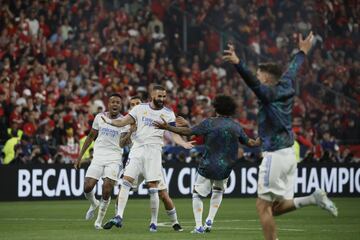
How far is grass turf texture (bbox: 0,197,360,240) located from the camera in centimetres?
1527

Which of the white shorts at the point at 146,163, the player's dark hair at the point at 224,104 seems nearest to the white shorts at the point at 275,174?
the player's dark hair at the point at 224,104

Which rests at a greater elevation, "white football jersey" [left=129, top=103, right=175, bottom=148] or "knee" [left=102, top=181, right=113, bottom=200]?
"white football jersey" [left=129, top=103, right=175, bottom=148]

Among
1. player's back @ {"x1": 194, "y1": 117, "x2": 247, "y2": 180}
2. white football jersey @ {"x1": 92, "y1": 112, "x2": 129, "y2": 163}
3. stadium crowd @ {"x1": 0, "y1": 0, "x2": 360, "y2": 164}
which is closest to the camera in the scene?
player's back @ {"x1": 194, "y1": 117, "x2": 247, "y2": 180}

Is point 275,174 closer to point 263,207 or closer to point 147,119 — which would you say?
point 263,207

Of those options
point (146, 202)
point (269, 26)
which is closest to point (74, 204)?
point (146, 202)

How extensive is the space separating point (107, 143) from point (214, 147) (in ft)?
8.98

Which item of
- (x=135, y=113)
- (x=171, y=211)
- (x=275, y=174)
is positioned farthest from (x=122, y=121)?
(x=275, y=174)

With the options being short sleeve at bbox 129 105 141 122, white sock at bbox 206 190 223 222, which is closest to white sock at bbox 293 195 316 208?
white sock at bbox 206 190 223 222

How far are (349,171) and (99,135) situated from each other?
39.5 ft

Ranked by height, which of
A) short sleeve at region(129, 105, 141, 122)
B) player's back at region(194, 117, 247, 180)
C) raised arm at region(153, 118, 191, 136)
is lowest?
player's back at region(194, 117, 247, 180)

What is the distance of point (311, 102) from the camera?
3216 centimetres

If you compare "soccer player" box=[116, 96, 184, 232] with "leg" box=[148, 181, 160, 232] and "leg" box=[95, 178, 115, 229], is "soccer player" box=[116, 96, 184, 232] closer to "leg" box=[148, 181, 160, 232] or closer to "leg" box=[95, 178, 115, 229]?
"leg" box=[148, 181, 160, 232]

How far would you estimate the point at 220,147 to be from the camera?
52.5ft

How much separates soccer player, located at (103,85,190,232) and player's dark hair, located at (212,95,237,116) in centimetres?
104
